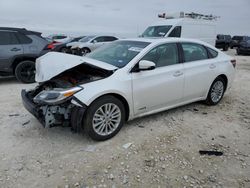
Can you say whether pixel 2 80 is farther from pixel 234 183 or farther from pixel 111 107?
pixel 234 183

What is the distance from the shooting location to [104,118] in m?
3.38

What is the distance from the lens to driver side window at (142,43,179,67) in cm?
390

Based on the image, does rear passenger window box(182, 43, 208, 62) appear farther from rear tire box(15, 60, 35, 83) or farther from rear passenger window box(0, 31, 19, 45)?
rear passenger window box(0, 31, 19, 45)

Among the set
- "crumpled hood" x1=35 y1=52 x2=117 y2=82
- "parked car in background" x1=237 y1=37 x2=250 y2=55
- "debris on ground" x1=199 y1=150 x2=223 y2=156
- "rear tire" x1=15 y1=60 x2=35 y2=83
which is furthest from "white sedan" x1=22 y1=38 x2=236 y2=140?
"parked car in background" x1=237 y1=37 x2=250 y2=55

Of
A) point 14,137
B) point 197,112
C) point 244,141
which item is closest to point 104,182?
point 14,137

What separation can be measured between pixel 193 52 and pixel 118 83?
6.47ft

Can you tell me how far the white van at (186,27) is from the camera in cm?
1171

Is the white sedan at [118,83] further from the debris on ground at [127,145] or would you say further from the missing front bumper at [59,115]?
the debris on ground at [127,145]

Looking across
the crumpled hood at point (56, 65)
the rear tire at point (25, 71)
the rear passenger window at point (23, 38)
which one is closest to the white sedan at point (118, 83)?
the crumpled hood at point (56, 65)

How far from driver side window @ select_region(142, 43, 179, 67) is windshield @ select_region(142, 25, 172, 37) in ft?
25.4

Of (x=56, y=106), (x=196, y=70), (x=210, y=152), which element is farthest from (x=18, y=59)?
(x=210, y=152)

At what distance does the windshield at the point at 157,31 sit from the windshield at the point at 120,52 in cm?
771

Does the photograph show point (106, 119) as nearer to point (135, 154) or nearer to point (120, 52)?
point (135, 154)

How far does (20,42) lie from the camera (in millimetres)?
6930
